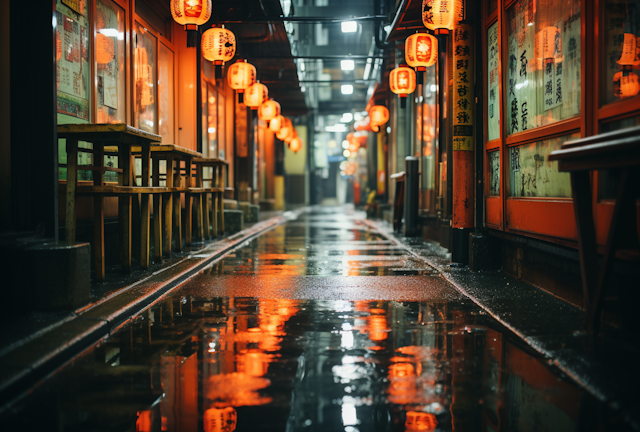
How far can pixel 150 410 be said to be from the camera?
3.55 meters

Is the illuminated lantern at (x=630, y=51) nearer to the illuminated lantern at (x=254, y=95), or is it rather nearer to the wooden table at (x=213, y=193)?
the wooden table at (x=213, y=193)

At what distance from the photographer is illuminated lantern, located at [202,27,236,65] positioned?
1482cm

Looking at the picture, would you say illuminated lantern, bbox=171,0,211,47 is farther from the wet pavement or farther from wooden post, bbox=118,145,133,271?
the wet pavement

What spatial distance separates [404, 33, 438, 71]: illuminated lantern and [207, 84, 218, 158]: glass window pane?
836 centimetres

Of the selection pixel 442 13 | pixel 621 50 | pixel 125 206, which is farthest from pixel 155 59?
pixel 621 50

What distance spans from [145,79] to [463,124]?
7.96 metres

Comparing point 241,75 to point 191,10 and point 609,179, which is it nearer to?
point 191,10

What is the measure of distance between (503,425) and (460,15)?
7.80 meters

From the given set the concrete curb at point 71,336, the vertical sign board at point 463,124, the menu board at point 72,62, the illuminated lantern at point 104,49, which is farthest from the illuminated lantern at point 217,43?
the concrete curb at point 71,336

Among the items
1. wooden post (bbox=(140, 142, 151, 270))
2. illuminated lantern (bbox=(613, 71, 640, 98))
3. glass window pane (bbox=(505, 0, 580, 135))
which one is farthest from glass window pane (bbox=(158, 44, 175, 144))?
illuminated lantern (bbox=(613, 71, 640, 98))

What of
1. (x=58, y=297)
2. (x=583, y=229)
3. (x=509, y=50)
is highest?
(x=509, y=50)

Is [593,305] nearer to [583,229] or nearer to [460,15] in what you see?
[583,229]

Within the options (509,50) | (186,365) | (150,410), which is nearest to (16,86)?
(186,365)

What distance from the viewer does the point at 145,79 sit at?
1358 cm
